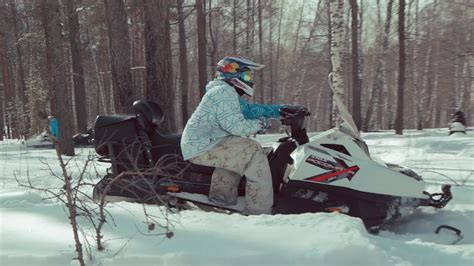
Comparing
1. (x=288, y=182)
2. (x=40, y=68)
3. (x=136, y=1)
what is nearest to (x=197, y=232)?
(x=288, y=182)

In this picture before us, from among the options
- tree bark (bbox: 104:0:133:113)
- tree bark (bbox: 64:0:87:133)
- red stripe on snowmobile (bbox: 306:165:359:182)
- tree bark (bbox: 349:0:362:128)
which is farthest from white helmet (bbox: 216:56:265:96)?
tree bark (bbox: 349:0:362:128)

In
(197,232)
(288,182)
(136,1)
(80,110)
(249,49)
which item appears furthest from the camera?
(249,49)

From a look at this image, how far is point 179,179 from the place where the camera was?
14.1ft

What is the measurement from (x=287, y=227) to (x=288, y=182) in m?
1.16

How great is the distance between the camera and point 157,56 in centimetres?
755

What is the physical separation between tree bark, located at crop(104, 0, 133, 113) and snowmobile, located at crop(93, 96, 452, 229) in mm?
3377

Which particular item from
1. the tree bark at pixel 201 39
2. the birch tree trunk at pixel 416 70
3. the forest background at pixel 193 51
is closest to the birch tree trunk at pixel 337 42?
the forest background at pixel 193 51

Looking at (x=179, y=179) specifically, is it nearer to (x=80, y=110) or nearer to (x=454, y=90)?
(x=80, y=110)

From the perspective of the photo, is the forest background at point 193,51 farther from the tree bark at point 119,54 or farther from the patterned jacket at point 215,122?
the patterned jacket at point 215,122

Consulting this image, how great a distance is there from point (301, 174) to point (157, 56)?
4.41 meters

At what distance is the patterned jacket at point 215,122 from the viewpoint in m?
4.01

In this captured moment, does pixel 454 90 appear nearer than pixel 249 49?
No

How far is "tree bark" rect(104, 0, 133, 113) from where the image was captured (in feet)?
25.3

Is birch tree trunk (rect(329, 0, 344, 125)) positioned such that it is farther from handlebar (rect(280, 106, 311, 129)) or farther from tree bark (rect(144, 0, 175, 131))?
handlebar (rect(280, 106, 311, 129))
